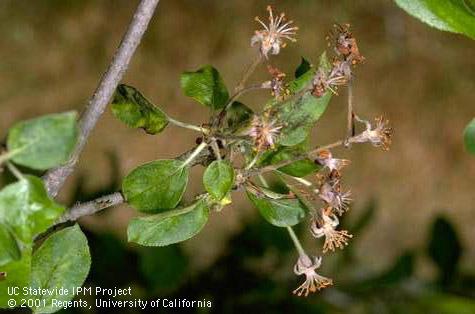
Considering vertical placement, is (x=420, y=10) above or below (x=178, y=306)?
above

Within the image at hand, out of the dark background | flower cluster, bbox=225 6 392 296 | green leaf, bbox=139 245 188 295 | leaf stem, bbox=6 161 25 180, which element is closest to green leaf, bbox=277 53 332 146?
flower cluster, bbox=225 6 392 296

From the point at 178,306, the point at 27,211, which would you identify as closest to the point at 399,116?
the point at 178,306

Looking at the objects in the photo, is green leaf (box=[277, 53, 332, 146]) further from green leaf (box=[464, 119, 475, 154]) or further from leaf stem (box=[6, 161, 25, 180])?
leaf stem (box=[6, 161, 25, 180])

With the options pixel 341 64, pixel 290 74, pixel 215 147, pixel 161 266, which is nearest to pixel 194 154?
pixel 215 147

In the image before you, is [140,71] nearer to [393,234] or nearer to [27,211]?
[393,234]

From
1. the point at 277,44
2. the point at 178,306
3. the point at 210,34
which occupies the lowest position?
the point at 178,306

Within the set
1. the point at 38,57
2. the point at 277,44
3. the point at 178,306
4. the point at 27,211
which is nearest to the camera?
the point at 27,211

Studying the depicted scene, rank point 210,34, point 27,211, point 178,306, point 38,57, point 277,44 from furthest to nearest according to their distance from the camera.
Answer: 1. point 210,34
2. point 38,57
3. point 178,306
4. point 277,44
5. point 27,211
